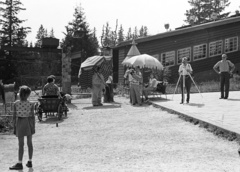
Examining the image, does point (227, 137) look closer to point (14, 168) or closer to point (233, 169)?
point (233, 169)

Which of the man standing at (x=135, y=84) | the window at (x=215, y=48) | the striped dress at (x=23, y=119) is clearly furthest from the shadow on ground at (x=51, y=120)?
the window at (x=215, y=48)

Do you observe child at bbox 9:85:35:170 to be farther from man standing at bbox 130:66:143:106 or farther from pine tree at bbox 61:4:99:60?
pine tree at bbox 61:4:99:60

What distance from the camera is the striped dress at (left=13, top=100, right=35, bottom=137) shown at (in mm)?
6055

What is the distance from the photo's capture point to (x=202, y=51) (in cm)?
3017

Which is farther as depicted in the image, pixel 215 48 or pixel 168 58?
pixel 168 58

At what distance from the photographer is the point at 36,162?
20.4ft

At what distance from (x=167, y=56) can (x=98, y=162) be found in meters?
25.0

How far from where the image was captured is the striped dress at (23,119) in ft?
19.9

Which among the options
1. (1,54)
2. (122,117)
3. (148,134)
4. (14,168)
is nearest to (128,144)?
(148,134)

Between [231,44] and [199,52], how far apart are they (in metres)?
2.76

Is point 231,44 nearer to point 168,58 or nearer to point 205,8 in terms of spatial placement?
point 168,58

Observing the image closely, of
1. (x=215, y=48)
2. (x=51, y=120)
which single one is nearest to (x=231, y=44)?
(x=215, y=48)

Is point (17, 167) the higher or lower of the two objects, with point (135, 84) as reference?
lower

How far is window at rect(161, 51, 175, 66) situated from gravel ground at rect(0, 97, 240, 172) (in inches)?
770
